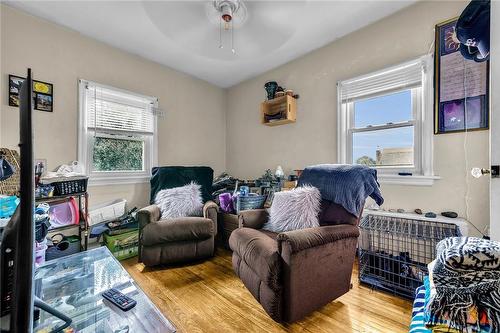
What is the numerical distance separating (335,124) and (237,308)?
2129mm

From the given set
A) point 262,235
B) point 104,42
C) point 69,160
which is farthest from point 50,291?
point 104,42

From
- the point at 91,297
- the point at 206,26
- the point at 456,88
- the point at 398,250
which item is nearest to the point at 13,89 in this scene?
the point at 206,26

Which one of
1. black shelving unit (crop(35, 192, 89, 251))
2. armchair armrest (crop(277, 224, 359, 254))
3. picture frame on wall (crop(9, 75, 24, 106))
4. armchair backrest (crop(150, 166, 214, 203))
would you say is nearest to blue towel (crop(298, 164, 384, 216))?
armchair armrest (crop(277, 224, 359, 254))

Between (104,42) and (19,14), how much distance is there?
700 mm

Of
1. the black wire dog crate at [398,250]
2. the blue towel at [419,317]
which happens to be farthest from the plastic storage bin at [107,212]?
the blue towel at [419,317]

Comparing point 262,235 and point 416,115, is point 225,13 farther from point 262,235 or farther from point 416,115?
point 416,115

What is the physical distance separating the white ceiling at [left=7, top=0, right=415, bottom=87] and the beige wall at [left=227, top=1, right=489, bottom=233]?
16 centimetres

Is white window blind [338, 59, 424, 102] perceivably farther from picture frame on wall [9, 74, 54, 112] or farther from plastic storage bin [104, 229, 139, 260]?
picture frame on wall [9, 74, 54, 112]

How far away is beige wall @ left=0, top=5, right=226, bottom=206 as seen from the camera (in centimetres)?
208

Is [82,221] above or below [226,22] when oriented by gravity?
below

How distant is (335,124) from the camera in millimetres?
2596

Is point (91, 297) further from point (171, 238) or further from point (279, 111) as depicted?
point (279, 111)

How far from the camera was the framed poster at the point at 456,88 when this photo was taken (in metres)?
1.71

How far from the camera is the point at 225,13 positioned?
1.56m
